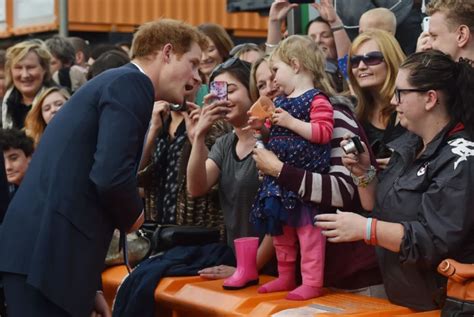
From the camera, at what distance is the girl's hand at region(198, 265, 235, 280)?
552cm

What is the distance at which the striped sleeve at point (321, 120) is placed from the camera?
4.81 m

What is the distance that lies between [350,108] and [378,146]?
0.35 metres

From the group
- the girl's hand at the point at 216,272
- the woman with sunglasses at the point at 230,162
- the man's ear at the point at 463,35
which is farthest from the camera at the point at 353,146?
the girl's hand at the point at 216,272

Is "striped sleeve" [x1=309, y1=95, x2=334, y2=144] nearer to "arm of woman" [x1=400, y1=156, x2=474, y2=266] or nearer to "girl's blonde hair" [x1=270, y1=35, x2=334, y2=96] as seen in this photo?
"girl's blonde hair" [x1=270, y1=35, x2=334, y2=96]

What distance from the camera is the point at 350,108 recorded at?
5.06 metres

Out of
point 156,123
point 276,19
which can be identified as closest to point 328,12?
point 276,19

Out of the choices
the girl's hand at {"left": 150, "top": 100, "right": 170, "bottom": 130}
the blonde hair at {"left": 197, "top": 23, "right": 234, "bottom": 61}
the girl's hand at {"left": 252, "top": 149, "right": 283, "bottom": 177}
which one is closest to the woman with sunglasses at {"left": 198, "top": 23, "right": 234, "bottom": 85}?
the blonde hair at {"left": 197, "top": 23, "right": 234, "bottom": 61}

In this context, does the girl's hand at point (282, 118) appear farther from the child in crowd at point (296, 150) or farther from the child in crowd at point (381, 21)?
the child in crowd at point (381, 21)

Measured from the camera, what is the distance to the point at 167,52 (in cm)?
455

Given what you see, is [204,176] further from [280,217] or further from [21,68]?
[21,68]

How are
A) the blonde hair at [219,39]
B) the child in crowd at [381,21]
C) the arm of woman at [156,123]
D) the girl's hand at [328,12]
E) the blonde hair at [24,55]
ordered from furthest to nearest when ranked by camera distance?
1. the blonde hair at [24,55]
2. the blonde hair at [219,39]
3. the girl's hand at [328,12]
4. the arm of woman at [156,123]
5. the child in crowd at [381,21]

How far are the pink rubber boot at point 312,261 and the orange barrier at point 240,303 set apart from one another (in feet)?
0.18

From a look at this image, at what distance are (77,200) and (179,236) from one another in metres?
1.62

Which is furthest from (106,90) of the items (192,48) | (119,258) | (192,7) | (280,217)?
→ (192,7)
